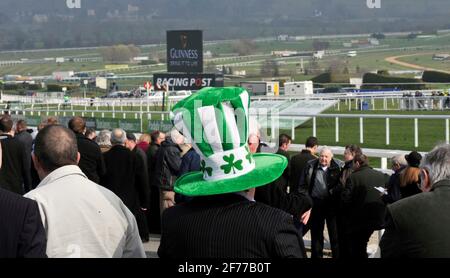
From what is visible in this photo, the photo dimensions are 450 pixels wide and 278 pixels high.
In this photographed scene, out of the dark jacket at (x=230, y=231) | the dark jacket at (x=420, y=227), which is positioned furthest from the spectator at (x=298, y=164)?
the dark jacket at (x=230, y=231)

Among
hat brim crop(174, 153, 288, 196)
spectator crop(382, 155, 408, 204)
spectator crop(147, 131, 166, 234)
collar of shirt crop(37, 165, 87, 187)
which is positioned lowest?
spectator crop(147, 131, 166, 234)

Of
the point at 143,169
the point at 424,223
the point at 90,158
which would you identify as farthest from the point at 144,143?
the point at 424,223

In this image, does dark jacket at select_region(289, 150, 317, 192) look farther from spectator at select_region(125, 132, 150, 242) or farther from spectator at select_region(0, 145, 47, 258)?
spectator at select_region(0, 145, 47, 258)

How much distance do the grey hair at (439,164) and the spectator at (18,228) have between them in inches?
65.5

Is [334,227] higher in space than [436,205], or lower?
lower

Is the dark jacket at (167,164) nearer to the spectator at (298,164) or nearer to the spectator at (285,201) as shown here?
the spectator at (298,164)

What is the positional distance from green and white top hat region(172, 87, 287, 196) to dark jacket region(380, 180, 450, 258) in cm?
66

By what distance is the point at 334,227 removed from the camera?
9.70 meters

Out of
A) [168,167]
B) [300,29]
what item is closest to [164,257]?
[168,167]

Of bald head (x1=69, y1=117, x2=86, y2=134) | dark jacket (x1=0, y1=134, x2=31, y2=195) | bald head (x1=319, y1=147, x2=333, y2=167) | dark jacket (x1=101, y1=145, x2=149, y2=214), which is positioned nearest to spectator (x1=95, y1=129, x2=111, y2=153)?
dark jacket (x1=101, y1=145, x2=149, y2=214)

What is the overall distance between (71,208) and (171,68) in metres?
47.0

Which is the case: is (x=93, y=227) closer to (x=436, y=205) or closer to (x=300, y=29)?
(x=436, y=205)

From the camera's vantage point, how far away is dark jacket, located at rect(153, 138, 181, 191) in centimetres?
1069

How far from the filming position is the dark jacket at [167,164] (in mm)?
10688
